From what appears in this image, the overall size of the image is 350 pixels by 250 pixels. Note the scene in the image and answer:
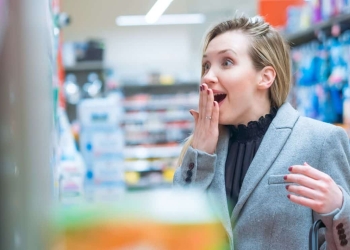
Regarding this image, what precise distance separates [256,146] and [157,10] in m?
15.2

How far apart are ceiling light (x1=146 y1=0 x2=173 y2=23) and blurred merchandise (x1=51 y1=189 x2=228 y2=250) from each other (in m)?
14.5

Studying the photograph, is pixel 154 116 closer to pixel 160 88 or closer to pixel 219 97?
pixel 160 88

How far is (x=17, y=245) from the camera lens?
542 mm

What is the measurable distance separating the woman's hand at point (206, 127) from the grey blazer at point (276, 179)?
0.03 m

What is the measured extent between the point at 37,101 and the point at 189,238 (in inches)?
10.0

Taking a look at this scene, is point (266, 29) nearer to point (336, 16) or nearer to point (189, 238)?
point (189, 238)

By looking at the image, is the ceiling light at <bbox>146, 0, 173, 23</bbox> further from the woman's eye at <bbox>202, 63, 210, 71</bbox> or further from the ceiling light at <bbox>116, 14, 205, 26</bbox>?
the woman's eye at <bbox>202, 63, 210, 71</bbox>

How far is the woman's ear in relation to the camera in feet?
5.51

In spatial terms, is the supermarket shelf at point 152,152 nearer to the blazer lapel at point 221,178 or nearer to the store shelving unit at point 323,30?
the store shelving unit at point 323,30

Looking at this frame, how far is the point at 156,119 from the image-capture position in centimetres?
1416

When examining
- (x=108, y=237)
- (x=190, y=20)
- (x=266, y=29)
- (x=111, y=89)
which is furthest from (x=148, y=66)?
(x=108, y=237)

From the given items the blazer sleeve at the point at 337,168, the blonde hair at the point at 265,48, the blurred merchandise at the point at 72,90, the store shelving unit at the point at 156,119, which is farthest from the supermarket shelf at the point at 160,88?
the blazer sleeve at the point at 337,168

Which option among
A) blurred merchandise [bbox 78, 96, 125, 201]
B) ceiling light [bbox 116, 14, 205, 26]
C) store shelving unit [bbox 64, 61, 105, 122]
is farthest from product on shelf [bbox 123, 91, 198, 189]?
blurred merchandise [bbox 78, 96, 125, 201]

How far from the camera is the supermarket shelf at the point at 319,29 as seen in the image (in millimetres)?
4355
